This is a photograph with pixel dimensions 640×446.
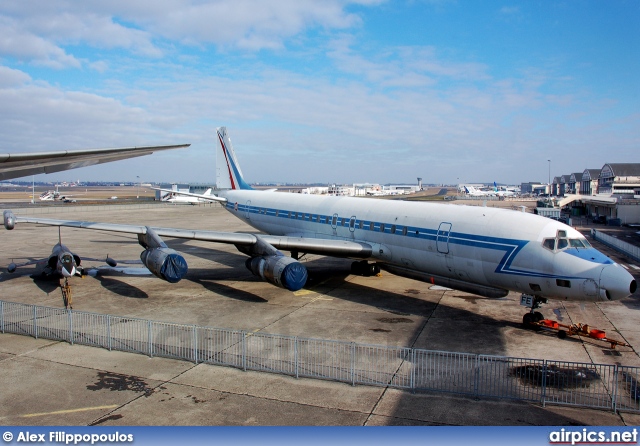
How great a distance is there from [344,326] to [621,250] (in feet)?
97.1

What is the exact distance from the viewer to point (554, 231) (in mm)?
16438

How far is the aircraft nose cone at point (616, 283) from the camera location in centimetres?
1438

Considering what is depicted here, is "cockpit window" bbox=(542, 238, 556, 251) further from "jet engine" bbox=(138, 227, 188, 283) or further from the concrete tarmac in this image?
"jet engine" bbox=(138, 227, 188, 283)

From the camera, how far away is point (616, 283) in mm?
14555

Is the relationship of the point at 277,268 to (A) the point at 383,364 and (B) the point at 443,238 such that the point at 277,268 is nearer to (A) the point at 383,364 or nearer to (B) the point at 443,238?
(B) the point at 443,238

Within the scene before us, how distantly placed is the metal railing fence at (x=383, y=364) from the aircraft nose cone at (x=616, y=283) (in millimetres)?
2387

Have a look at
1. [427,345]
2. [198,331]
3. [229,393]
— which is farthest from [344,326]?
[229,393]

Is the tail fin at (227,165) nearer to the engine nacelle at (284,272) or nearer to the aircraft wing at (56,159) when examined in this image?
the engine nacelle at (284,272)

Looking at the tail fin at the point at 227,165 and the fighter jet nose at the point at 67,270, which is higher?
the tail fin at the point at 227,165

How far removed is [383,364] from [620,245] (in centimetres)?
3195

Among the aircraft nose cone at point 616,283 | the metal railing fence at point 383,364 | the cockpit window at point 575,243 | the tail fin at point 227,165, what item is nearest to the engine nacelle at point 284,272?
the metal railing fence at point 383,364

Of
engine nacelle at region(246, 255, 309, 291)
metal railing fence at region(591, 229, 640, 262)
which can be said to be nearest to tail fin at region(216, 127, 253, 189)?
engine nacelle at region(246, 255, 309, 291)

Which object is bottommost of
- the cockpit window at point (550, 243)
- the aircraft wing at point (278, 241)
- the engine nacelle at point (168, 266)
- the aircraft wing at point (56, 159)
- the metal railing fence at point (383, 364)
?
the metal railing fence at point (383, 364)

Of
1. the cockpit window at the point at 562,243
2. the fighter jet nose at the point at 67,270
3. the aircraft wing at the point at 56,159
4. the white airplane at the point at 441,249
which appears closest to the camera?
the aircraft wing at the point at 56,159
